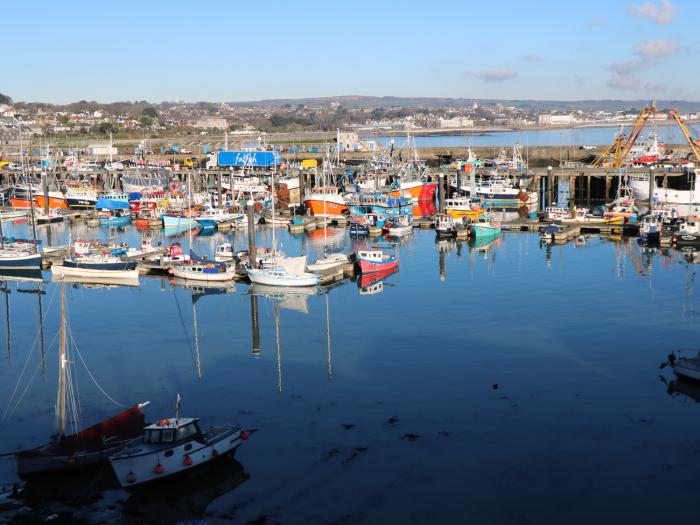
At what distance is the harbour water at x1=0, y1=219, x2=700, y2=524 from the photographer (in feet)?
50.5

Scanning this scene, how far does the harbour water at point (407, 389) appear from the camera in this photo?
15406 millimetres

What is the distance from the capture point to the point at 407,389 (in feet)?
67.9

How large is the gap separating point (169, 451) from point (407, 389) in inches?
273

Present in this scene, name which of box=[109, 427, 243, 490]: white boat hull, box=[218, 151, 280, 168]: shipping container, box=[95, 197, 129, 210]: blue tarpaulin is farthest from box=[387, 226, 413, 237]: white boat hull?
box=[109, 427, 243, 490]: white boat hull

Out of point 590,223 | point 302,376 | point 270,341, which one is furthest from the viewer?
point 590,223

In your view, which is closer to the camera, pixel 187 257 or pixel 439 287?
pixel 439 287

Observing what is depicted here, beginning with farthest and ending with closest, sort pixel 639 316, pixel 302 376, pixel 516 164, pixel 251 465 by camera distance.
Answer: pixel 516 164 < pixel 639 316 < pixel 302 376 < pixel 251 465

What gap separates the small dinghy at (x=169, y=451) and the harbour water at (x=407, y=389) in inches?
17.3

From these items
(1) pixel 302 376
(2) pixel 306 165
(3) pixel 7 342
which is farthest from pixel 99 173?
(1) pixel 302 376

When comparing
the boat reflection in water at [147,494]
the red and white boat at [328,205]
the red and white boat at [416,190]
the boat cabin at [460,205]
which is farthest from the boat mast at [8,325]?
the red and white boat at [416,190]

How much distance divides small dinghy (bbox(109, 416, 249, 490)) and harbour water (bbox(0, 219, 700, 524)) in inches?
17.3

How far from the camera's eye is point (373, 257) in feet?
114

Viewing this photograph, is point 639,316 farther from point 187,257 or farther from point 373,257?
point 187,257

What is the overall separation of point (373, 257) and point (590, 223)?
16411 millimetres
